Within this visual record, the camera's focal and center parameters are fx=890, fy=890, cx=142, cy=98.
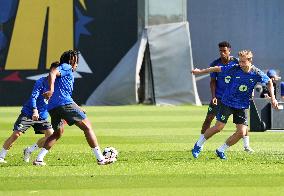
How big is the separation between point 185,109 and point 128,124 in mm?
8861

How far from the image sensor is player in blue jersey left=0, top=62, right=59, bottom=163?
519 inches

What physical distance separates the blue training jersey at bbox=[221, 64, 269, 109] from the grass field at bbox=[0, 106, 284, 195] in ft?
2.86

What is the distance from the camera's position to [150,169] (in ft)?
39.6

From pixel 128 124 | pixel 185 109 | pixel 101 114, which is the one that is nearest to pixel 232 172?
pixel 128 124

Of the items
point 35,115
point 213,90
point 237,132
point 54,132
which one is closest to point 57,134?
point 54,132

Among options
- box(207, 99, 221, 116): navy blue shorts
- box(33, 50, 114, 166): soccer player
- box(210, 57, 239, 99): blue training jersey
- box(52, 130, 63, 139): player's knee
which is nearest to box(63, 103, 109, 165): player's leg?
box(33, 50, 114, 166): soccer player

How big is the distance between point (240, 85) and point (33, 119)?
10.5ft

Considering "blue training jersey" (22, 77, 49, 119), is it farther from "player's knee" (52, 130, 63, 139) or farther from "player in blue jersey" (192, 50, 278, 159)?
"player in blue jersey" (192, 50, 278, 159)

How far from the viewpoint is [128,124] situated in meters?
23.7

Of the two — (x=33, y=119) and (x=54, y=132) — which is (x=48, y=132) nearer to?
(x=33, y=119)

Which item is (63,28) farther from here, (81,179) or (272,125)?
(81,179)

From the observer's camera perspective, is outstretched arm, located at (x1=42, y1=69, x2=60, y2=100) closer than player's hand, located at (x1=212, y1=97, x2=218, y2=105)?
Yes

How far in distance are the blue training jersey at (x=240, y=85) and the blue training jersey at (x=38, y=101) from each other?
2.80 meters

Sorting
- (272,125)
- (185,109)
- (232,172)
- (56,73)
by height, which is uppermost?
(56,73)
